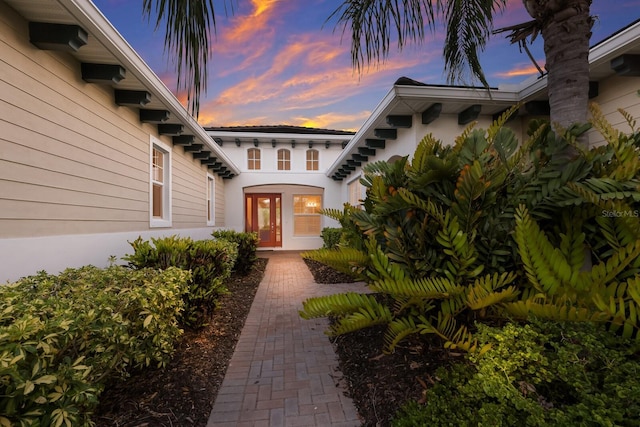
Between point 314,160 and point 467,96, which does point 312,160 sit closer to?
point 314,160

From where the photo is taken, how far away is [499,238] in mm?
2098

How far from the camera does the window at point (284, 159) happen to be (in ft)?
39.3

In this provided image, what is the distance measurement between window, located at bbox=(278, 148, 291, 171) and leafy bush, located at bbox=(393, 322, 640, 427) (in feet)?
35.7

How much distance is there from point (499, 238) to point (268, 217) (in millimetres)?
11667

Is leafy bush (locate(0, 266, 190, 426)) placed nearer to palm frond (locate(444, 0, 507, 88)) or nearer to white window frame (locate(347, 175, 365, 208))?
palm frond (locate(444, 0, 507, 88))

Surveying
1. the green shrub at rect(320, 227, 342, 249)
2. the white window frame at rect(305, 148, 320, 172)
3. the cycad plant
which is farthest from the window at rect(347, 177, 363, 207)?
the cycad plant

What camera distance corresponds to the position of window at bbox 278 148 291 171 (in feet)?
39.3

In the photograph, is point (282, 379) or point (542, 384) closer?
point (542, 384)

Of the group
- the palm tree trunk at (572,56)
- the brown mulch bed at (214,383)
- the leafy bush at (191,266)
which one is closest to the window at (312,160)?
the leafy bush at (191,266)

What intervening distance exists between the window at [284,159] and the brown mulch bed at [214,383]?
9.46 m

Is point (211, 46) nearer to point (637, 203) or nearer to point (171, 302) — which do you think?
point (171, 302)

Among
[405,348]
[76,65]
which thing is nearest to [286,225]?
[76,65]

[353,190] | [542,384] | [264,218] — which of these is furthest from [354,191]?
[542,384]

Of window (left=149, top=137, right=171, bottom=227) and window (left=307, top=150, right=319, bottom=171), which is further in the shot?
window (left=307, top=150, right=319, bottom=171)
